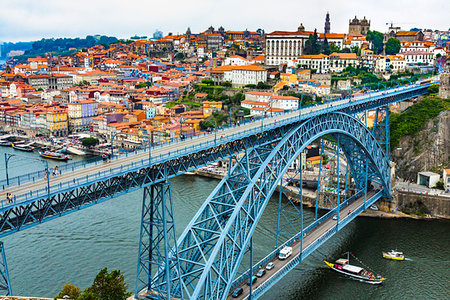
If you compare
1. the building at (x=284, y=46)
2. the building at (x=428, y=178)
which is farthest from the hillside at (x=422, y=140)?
the building at (x=284, y=46)

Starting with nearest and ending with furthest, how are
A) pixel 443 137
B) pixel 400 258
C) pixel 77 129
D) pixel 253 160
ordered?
1. pixel 253 160
2. pixel 400 258
3. pixel 443 137
4. pixel 77 129

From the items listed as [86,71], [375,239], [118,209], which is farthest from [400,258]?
[86,71]

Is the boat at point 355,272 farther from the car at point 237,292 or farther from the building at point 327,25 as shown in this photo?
the building at point 327,25

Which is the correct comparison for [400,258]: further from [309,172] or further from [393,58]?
[393,58]

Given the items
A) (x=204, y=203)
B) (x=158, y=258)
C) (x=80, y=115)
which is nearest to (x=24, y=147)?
(x=80, y=115)

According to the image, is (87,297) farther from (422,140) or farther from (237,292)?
(422,140)
